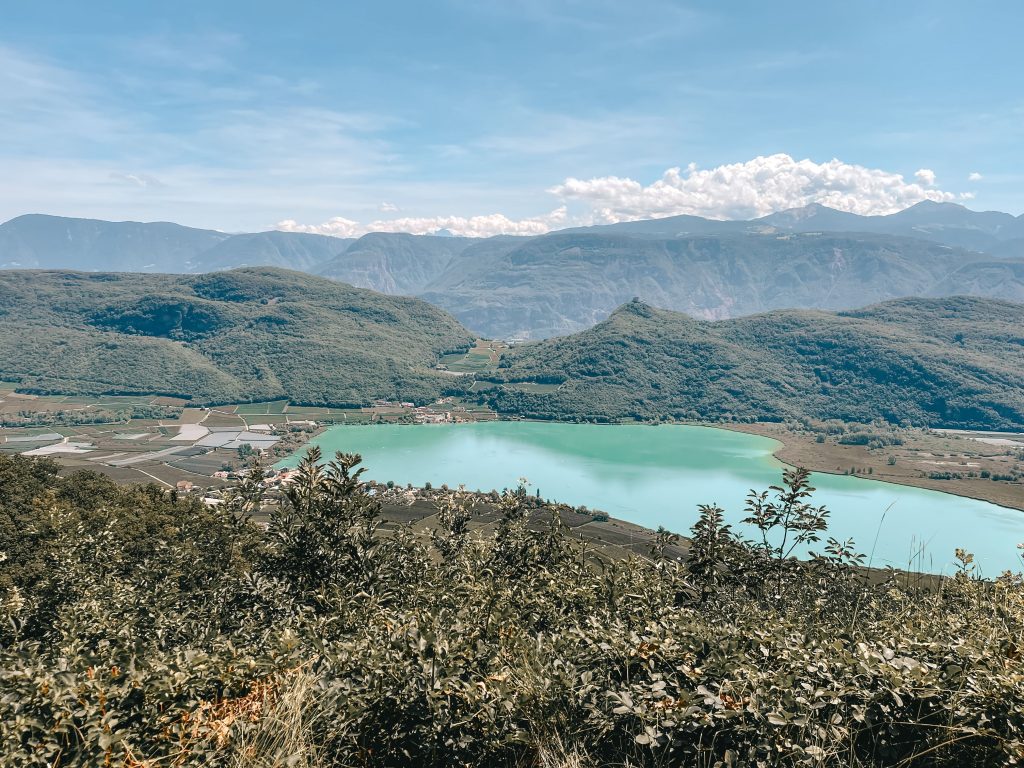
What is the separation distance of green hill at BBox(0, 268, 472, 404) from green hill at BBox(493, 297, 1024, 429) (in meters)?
32.4

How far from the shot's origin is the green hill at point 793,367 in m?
118

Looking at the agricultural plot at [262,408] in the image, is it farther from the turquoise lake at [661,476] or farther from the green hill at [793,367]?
the green hill at [793,367]

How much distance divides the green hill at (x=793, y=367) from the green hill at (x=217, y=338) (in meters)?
32.4

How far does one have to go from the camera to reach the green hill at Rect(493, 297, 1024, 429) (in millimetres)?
117562

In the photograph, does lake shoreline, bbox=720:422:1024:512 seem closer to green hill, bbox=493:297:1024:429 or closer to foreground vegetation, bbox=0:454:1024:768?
green hill, bbox=493:297:1024:429

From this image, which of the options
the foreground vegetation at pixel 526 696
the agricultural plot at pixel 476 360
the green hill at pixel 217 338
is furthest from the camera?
the agricultural plot at pixel 476 360

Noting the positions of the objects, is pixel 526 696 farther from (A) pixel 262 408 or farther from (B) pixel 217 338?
(B) pixel 217 338

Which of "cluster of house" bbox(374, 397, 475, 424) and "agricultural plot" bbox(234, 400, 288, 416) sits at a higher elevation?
"cluster of house" bbox(374, 397, 475, 424)

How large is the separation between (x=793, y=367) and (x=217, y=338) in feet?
480

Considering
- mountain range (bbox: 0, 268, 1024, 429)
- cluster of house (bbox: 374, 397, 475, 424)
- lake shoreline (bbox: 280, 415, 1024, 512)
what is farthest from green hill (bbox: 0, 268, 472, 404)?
lake shoreline (bbox: 280, 415, 1024, 512)

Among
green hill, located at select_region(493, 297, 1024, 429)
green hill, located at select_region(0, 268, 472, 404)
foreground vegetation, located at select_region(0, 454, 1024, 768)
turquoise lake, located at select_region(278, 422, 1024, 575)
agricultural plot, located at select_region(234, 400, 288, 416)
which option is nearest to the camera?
foreground vegetation, located at select_region(0, 454, 1024, 768)

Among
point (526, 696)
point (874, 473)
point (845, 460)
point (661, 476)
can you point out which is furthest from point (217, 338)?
point (526, 696)

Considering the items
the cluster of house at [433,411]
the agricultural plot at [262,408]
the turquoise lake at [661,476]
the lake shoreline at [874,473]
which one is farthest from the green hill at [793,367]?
the agricultural plot at [262,408]

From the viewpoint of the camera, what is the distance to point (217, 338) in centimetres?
15512
